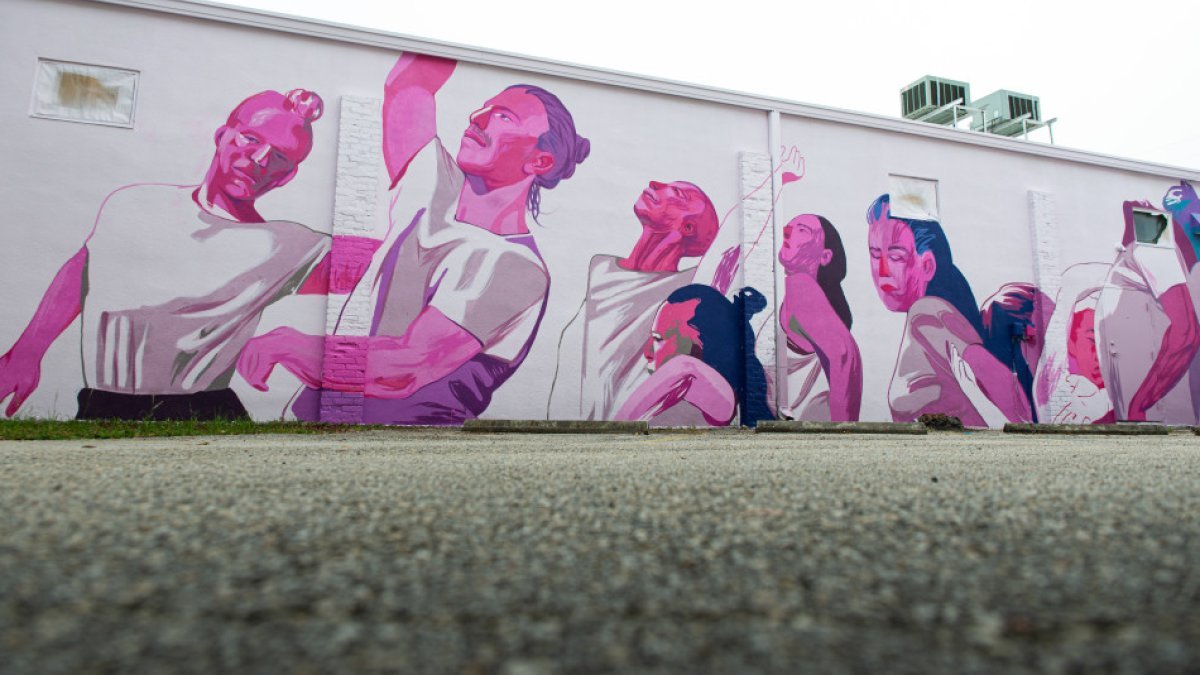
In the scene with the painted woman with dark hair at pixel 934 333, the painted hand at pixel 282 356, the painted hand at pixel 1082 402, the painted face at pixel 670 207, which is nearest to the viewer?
the painted hand at pixel 282 356

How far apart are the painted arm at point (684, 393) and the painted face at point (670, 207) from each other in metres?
1.87

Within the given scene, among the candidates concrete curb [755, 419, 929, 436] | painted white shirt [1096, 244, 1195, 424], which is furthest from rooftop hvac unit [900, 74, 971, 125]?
concrete curb [755, 419, 929, 436]

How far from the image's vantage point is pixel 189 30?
28.5 feet

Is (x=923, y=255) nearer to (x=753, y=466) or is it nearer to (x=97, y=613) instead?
(x=753, y=466)

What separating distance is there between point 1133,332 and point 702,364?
7.96 m

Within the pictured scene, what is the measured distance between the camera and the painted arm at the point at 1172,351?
11.7m

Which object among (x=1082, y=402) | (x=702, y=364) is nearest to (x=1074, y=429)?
(x=1082, y=402)

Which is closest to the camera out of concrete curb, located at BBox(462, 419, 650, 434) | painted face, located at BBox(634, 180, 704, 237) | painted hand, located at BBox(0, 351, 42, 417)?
painted hand, located at BBox(0, 351, 42, 417)

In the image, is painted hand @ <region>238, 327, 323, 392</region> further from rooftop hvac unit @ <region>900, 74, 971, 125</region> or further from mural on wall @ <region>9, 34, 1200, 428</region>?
rooftop hvac unit @ <region>900, 74, 971, 125</region>

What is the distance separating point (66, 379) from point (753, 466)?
8.38 m

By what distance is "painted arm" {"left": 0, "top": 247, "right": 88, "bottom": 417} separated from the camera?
25.2 feet

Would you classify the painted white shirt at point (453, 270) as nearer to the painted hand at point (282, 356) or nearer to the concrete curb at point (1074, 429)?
the painted hand at point (282, 356)

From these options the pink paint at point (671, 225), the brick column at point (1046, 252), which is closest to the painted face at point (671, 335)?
the pink paint at point (671, 225)

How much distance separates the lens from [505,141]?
373 inches
